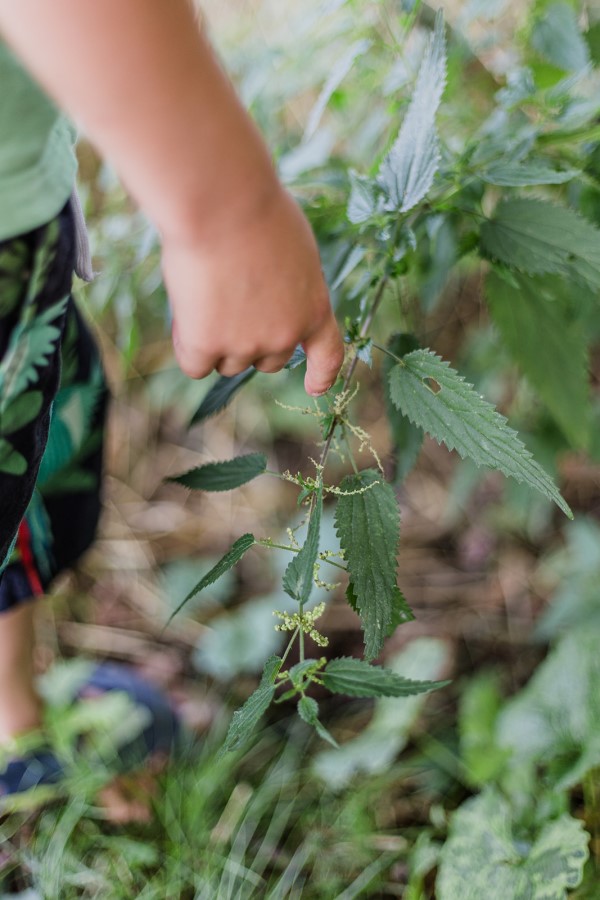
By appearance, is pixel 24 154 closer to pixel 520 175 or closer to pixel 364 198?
pixel 364 198

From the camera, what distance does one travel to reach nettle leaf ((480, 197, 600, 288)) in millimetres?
651

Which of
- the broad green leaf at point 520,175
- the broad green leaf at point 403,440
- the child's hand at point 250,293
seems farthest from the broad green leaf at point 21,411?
the broad green leaf at point 520,175

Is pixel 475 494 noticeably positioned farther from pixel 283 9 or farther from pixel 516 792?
pixel 283 9

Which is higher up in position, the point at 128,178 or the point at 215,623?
the point at 128,178

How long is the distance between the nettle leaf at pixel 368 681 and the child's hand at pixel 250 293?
0.24 m

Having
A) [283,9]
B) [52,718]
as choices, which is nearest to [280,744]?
[52,718]

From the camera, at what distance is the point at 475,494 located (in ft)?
4.87

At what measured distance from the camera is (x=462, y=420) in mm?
556

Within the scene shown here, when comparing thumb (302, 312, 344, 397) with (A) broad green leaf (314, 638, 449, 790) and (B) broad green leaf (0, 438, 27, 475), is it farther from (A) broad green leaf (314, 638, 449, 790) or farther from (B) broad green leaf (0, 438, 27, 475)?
(A) broad green leaf (314, 638, 449, 790)

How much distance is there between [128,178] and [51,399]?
7.5 inches

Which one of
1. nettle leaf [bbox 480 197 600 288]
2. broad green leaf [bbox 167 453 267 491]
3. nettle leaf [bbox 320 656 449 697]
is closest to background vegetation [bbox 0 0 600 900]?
nettle leaf [bbox 480 197 600 288]

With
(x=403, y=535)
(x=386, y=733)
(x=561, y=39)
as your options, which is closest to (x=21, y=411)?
(x=561, y=39)

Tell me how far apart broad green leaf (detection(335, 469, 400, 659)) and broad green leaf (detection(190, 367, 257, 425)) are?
0.15 m

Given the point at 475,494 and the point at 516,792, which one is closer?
the point at 516,792
